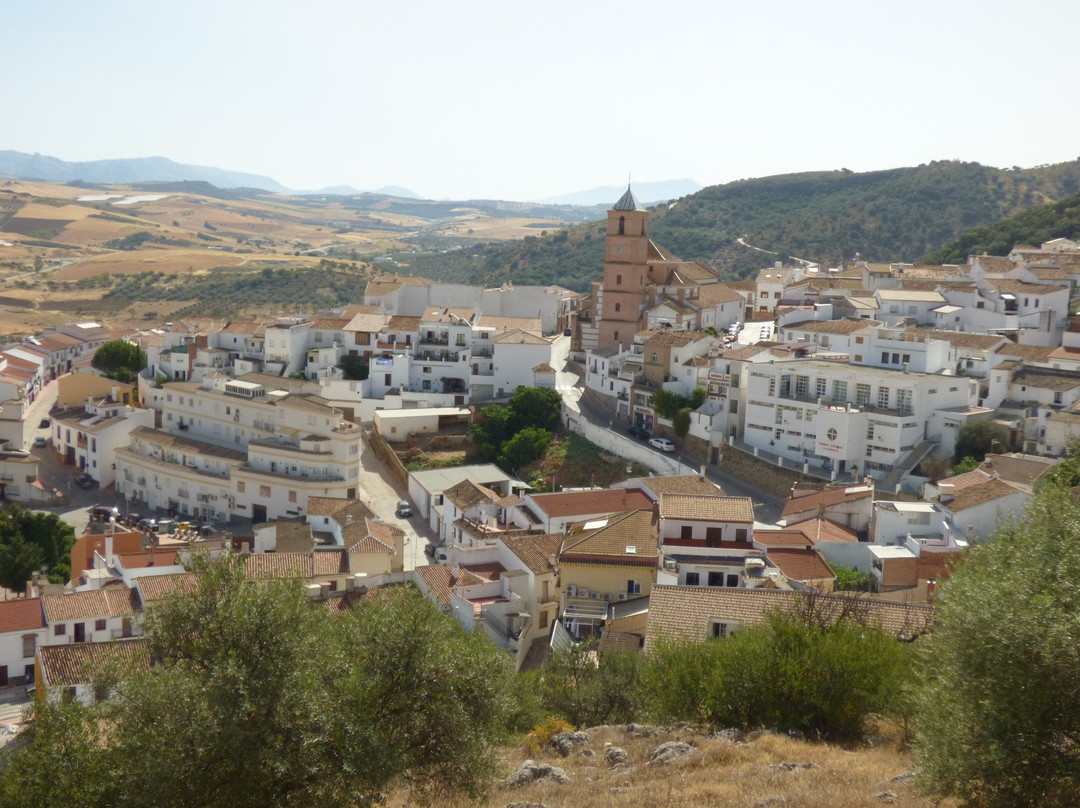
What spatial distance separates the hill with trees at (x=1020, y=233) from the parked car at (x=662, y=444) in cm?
2808

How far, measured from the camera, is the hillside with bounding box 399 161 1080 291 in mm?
74375

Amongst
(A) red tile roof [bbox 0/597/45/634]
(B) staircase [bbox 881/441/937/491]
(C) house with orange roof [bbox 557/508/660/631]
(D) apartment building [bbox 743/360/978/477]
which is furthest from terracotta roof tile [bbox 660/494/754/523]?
(A) red tile roof [bbox 0/597/45/634]

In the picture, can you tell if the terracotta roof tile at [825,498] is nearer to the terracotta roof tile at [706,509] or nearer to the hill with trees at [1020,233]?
the terracotta roof tile at [706,509]

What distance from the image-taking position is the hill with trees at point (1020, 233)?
54.6 m

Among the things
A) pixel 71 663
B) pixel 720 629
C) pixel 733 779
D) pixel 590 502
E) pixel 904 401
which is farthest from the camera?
pixel 904 401

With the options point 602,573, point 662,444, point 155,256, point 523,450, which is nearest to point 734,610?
point 602,573

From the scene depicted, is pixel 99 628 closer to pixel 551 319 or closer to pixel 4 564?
pixel 4 564

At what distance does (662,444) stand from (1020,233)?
32098 millimetres

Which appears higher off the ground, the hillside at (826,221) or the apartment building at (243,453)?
the hillside at (826,221)

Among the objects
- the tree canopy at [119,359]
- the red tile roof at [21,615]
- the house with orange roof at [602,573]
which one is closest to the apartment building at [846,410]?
the house with orange roof at [602,573]

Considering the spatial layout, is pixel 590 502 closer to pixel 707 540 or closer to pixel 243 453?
pixel 707 540

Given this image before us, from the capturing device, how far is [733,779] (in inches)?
461

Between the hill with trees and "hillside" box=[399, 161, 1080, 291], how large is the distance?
12.6 m

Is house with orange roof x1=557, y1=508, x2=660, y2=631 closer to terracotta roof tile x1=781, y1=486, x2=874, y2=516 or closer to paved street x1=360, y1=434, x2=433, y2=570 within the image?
terracotta roof tile x1=781, y1=486, x2=874, y2=516
